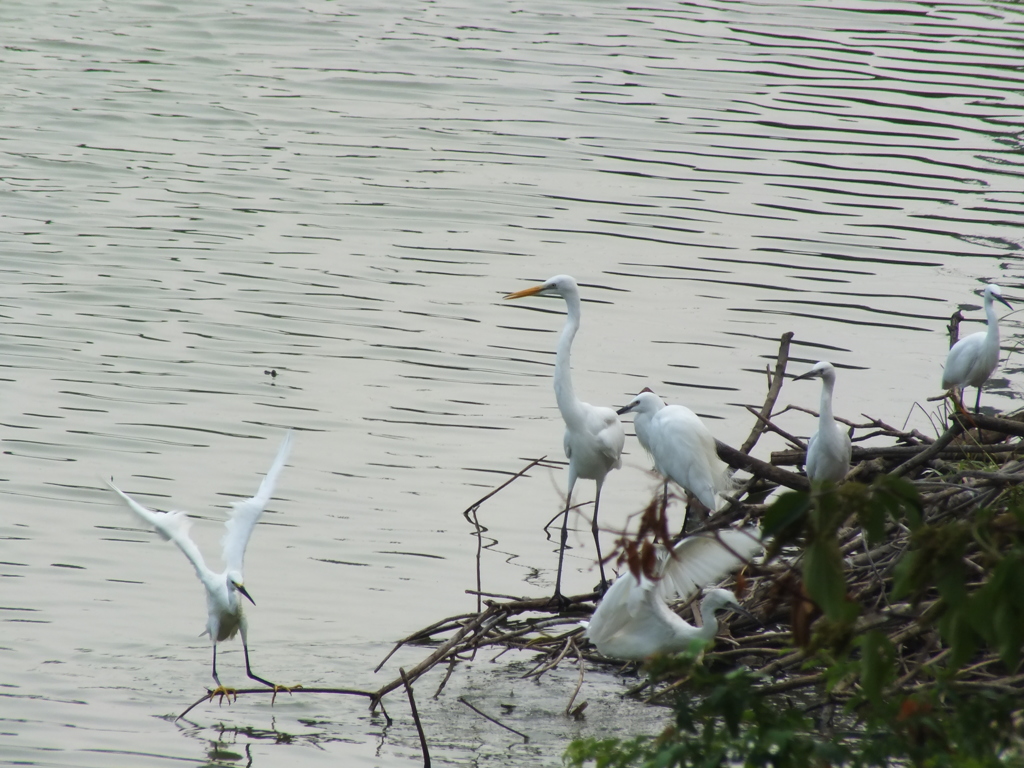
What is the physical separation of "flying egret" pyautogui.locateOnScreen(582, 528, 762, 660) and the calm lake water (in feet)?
1.16

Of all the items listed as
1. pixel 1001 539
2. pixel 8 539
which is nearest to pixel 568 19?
pixel 8 539

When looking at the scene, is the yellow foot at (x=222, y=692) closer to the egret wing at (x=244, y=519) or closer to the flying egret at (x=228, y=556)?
the flying egret at (x=228, y=556)

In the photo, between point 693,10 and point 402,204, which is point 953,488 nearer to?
point 402,204

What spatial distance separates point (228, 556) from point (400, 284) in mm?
5667

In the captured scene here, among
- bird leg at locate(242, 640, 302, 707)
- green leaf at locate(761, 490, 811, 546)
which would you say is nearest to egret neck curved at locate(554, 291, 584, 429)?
bird leg at locate(242, 640, 302, 707)

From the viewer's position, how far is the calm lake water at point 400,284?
19.2 feet

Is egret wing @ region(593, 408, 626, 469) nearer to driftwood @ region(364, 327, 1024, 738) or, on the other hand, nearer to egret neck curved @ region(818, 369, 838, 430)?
driftwood @ region(364, 327, 1024, 738)

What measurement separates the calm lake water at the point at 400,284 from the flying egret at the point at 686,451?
0.81 metres

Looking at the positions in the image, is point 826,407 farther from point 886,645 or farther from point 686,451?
point 886,645

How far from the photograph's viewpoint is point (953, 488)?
15.9 feet

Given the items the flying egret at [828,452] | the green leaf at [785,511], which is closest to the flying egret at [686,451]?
the flying egret at [828,452]

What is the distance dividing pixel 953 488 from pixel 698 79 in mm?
12346

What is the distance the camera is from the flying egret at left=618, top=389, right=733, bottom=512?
19.9ft

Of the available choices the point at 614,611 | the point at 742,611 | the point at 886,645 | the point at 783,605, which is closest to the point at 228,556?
→ the point at 614,611
